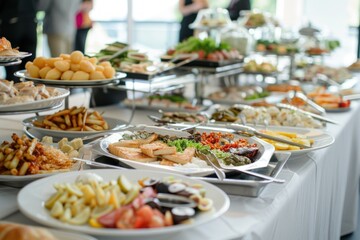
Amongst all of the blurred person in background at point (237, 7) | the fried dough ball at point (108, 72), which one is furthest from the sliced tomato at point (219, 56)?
the blurred person in background at point (237, 7)

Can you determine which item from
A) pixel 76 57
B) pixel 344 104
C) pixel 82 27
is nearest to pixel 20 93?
pixel 76 57

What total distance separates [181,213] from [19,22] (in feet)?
9.87

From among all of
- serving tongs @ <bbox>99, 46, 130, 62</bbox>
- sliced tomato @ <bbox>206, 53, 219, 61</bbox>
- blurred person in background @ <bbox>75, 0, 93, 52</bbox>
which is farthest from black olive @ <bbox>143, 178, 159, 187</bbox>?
blurred person in background @ <bbox>75, 0, 93, 52</bbox>

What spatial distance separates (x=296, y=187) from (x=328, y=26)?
542 centimetres

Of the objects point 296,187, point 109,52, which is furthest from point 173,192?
point 109,52

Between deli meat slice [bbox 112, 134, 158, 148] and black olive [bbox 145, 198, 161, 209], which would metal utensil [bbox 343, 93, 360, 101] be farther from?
black olive [bbox 145, 198, 161, 209]

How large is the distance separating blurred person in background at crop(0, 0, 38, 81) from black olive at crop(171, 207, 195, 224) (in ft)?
9.32

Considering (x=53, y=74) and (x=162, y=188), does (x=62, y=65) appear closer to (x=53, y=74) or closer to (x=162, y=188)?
(x=53, y=74)

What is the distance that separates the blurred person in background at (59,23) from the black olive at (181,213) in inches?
129

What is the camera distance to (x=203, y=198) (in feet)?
3.06

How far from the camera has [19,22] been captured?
3586mm

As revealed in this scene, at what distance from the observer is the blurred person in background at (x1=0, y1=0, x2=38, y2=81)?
3527mm

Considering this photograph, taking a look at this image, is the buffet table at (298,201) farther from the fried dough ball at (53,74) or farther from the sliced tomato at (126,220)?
the fried dough ball at (53,74)

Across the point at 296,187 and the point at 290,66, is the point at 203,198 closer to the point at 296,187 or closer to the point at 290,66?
the point at 296,187
